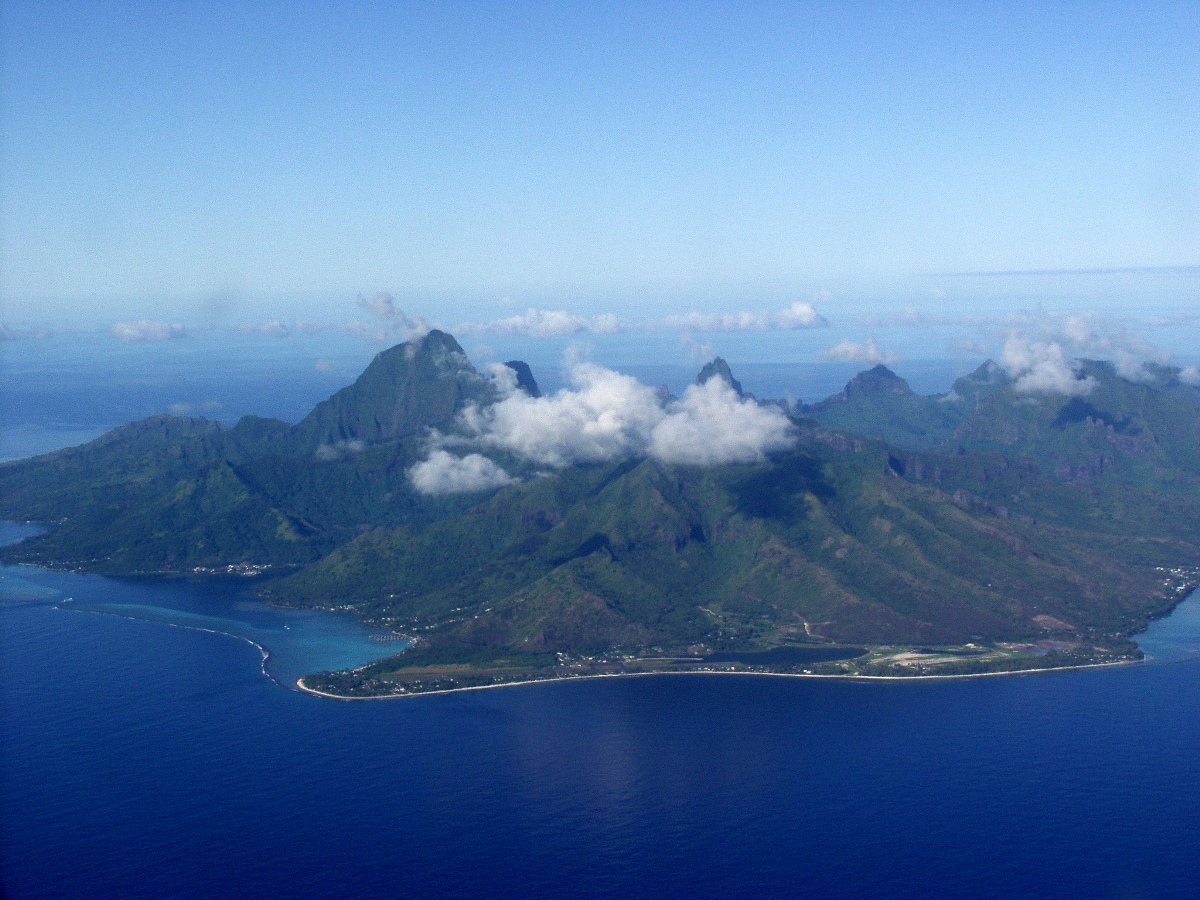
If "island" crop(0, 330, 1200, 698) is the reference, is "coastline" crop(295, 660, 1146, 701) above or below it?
below

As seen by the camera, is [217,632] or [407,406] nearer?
[217,632]

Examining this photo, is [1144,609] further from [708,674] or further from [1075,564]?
[708,674]

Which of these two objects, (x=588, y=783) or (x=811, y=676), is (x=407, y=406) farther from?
(x=588, y=783)

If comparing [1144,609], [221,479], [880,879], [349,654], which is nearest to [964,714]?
[880,879]

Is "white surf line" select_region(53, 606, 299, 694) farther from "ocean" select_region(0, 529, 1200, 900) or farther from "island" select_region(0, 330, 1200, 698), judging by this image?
"island" select_region(0, 330, 1200, 698)

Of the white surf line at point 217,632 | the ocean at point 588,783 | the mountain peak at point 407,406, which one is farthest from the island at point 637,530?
the ocean at point 588,783

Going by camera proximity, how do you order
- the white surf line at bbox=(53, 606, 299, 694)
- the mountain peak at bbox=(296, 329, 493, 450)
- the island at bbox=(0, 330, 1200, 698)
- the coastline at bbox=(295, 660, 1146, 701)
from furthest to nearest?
the mountain peak at bbox=(296, 329, 493, 450)
the island at bbox=(0, 330, 1200, 698)
the coastline at bbox=(295, 660, 1146, 701)
the white surf line at bbox=(53, 606, 299, 694)

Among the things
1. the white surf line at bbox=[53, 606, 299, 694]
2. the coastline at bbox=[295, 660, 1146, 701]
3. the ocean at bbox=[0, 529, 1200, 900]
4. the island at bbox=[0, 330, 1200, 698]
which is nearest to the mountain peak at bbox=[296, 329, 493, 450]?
the island at bbox=[0, 330, 1200, 698]

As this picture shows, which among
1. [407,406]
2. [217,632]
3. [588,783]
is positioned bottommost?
[588,783]

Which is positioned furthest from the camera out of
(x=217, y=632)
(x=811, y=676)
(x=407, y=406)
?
(x=407, y=406)

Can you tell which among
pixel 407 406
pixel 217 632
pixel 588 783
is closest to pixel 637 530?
pixel 217 632
